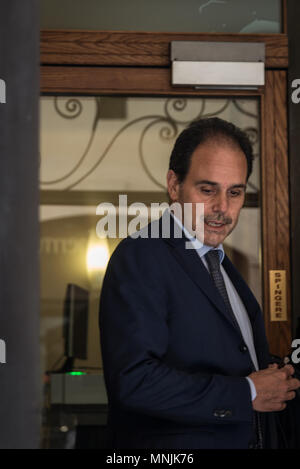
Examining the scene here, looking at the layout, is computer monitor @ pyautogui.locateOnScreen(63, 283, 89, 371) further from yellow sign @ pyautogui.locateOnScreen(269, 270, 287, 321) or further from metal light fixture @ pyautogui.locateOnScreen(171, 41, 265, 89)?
metal light fixture @ pyautogui.locateOnScreen(171, 41, 265, 89)

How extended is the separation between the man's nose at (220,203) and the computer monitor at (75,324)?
187 centimetres

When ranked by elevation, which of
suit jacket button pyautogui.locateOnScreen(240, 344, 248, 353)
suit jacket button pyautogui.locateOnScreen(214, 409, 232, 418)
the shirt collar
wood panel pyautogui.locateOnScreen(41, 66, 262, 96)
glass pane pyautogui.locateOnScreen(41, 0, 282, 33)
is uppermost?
glass pane pyautogui.locateOnScreen(41, 0, 282, 33)

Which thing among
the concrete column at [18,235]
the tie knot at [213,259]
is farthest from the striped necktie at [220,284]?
the concrete column at [18,235]

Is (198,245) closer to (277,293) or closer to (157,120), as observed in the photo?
(277,293)

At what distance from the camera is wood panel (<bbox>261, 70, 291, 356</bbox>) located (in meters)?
3.31

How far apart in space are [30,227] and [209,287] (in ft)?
2.09

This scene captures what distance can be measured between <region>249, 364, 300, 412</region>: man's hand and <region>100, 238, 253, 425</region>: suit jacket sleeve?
46mm

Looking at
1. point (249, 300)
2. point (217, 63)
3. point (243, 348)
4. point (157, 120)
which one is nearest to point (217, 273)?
point (249, 300)

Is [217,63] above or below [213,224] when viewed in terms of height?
above

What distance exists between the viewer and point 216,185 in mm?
2238

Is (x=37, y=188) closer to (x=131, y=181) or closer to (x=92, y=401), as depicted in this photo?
(x=131, y=181)

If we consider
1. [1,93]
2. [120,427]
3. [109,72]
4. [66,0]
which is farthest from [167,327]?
[66,0]

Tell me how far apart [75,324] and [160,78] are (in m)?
1.56

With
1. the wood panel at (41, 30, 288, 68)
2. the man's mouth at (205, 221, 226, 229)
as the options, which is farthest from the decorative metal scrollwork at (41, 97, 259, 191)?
the man's mouth at (205, 221, 226, 229)
